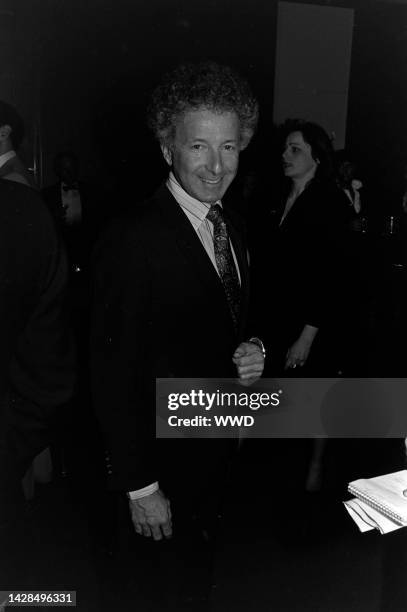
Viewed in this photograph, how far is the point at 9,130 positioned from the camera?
2.44 meters

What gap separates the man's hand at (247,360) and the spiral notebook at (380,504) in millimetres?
416

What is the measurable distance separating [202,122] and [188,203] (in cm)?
18

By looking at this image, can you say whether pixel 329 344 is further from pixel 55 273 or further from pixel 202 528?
pixel 55 273

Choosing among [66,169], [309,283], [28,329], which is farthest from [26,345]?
[66,169]

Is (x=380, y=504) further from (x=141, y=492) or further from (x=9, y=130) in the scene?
(x=9, y=130)

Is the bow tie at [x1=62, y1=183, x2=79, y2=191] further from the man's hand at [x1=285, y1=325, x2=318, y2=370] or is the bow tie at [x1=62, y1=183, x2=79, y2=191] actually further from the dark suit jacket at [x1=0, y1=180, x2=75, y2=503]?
the dark suit jacket at [x1=0, y1=180, x2=75, y2=503]

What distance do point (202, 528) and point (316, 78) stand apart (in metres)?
5.82

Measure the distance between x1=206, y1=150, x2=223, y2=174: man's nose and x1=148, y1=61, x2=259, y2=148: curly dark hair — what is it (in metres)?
0.09

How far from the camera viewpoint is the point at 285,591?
6.44ft

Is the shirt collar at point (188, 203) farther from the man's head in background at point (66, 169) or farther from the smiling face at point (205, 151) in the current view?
the man's head in background at point (66, 169)

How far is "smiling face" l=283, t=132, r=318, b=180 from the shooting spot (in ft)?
8.36

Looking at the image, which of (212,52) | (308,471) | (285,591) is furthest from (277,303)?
(212,52)

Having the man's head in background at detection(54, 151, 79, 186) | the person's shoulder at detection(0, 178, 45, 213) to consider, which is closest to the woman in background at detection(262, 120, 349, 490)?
the person's shoulder at detection(0, 178, 45, 213)

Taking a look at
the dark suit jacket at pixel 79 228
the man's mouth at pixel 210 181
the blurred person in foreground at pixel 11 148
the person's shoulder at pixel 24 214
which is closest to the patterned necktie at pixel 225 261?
the man's mouth at pixel 210 181
